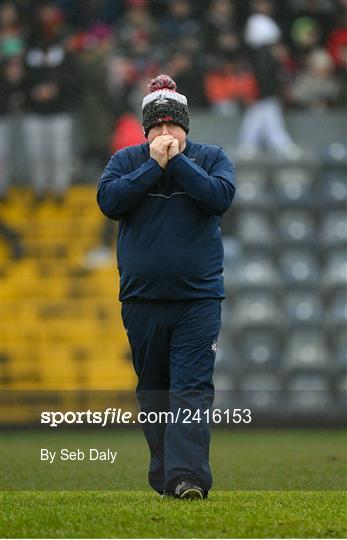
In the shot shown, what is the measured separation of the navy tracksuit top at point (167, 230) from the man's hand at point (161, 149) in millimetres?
25

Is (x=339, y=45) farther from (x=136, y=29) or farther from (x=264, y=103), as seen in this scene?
(x=136, y=29)

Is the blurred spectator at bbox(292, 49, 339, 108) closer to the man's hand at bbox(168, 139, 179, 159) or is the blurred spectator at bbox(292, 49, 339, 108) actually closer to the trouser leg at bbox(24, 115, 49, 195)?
the trouser leg at bbox(24, 115, 49, 195)

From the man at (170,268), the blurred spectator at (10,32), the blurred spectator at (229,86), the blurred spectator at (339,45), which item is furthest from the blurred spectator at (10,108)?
the man at (170,268)

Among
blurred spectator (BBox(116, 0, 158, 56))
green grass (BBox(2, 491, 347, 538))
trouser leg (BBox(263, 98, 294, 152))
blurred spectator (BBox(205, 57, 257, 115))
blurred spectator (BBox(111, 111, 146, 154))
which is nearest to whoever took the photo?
green grass (BBox(2, 491, 347, 538))

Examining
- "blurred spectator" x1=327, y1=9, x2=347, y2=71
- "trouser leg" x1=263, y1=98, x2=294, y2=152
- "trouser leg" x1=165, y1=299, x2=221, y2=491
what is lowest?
"trouser leg" x1=165, y1=299, x2=221, y2=491

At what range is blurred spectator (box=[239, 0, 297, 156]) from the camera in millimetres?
14609

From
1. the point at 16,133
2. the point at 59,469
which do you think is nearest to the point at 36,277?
the point at 16,133

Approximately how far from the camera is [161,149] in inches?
223

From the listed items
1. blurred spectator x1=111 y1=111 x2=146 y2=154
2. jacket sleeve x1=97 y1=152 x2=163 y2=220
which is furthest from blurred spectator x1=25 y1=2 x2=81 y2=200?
jacket sleeve x1=97 y1=152 x2=163 y2=220

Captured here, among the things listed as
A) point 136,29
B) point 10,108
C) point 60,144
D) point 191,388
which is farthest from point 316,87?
point 191,388

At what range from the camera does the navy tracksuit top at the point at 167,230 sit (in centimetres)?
568

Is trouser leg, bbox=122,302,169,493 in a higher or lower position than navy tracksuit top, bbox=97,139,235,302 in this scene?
lower

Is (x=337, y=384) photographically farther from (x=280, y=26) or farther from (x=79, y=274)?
(x=280, y=26)

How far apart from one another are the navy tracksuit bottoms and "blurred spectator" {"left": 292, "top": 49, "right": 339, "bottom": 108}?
9341 mm
